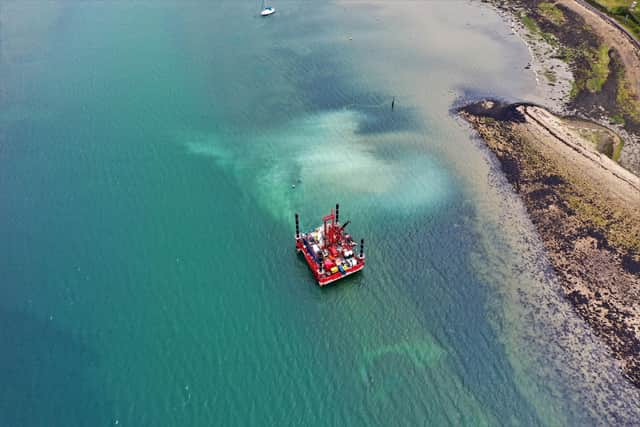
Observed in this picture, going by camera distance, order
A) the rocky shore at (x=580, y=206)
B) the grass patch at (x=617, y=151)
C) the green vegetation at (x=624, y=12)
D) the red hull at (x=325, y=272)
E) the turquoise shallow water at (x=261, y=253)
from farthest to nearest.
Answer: the green vegetation at (x=624, y=12), the grass patch at (x=617, y=151), the red hull at (x=325, y=272), the rocky shore at (x=580, y=206), the turquoise shallow water at (x=261, y=253)

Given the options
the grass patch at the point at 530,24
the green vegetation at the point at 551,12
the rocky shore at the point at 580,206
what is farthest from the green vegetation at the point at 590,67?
the green vegetation at the point at 551,12

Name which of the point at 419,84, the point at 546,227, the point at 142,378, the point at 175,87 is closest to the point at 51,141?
the point at 175,87

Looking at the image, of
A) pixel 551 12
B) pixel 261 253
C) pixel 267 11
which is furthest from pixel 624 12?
pixel 261 253

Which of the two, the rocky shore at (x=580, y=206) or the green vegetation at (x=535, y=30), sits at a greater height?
the green vegetation at (x=535, y=30)

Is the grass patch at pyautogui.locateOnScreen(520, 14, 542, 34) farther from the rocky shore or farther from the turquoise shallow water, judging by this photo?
the rocky shore

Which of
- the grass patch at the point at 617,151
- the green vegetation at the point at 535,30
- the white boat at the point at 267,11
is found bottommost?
the grass patch at the point at 617,151

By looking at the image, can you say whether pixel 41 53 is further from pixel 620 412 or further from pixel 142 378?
pixel 620 412

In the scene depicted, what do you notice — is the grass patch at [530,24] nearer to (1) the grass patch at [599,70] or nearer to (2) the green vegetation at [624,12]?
(1) the grass patch at [599,70]
